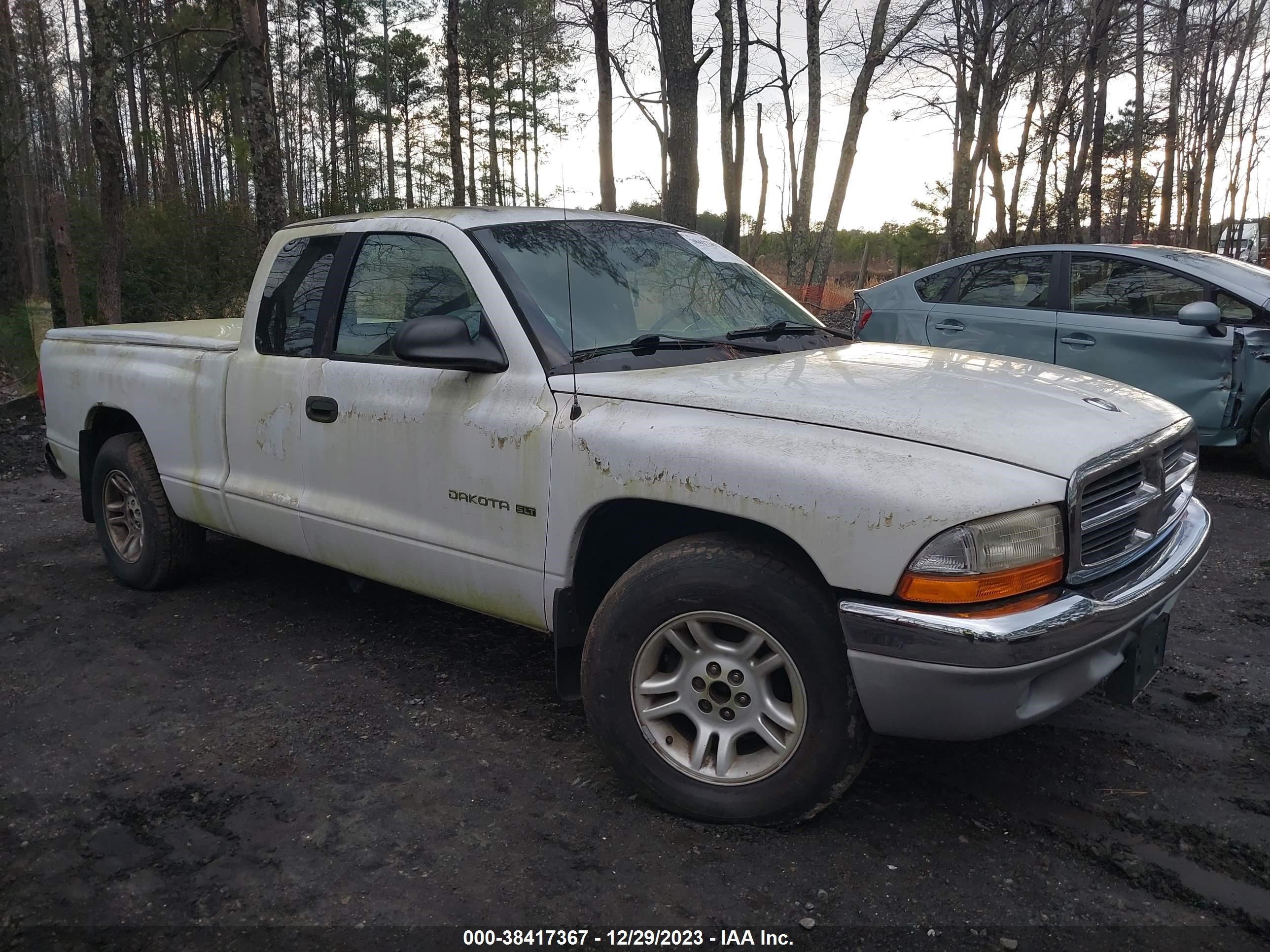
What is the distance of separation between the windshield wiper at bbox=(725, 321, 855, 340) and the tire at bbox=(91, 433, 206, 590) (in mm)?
2957

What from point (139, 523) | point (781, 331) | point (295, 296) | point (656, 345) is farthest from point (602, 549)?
point (139, 523)

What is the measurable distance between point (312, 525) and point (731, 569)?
2013mm

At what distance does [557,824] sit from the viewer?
2828 mm

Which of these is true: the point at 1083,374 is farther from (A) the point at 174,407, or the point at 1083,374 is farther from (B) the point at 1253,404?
(B) the point at 1253,404

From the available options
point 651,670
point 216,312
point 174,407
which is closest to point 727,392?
point 651,670

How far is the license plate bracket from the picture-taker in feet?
8.88

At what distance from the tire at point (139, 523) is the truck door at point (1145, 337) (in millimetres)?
5994

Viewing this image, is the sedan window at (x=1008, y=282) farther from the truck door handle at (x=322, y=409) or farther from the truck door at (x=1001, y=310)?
the truck door handle at (x=322, y=409)

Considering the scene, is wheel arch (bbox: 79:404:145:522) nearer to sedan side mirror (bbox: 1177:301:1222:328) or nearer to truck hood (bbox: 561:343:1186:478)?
truck hood (bbox: 561:343:1186:478)

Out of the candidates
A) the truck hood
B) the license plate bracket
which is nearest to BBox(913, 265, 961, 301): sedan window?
the truck hood

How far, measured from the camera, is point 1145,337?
7.07 meters

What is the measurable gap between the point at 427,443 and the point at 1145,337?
5836mm

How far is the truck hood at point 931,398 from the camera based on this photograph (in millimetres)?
2518

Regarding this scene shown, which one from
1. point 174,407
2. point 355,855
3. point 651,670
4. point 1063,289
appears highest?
point 1063,289
